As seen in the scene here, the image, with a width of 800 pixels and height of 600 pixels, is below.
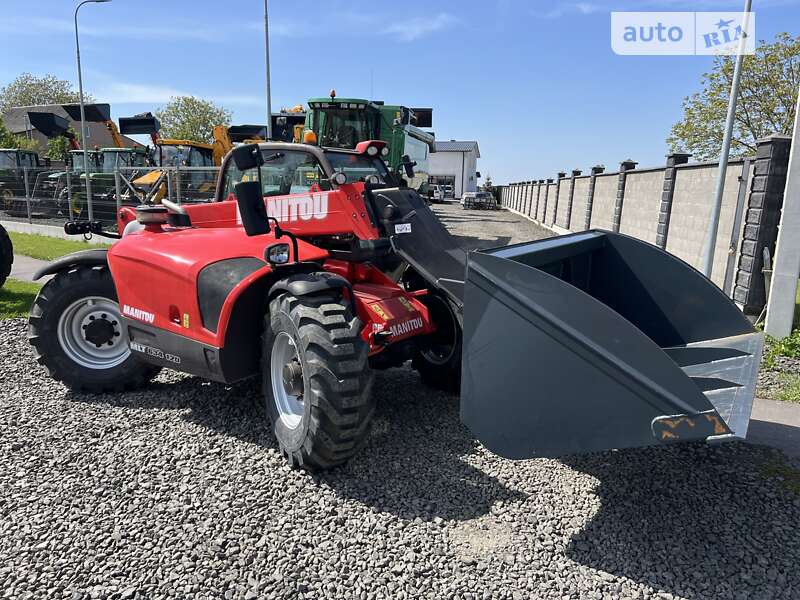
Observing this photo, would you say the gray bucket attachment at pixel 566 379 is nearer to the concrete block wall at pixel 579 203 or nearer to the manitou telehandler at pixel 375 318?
the manitou telehandler at pixel 375 318

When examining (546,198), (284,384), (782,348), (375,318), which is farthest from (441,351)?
(546,198)

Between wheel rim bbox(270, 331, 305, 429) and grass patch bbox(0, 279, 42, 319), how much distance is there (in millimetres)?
4824

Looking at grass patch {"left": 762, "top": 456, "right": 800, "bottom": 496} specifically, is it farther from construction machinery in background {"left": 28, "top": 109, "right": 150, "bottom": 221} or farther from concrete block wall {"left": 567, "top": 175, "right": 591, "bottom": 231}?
concrete block wall {"left": 567, "top": 175, "right": 591, "bottom": 231}

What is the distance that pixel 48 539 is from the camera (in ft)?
8.96

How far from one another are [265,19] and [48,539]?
18480mm

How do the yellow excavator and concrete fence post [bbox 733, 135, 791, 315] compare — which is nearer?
→ concrete fence post [bbox 733, 135, 791, 315]

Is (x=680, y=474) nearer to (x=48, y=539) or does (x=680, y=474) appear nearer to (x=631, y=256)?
(x=631, y=256)

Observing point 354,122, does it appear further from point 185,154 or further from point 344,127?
point 185,154

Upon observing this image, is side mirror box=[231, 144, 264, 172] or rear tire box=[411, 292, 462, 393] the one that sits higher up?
side mirror box=[231, 144, 264, 172]

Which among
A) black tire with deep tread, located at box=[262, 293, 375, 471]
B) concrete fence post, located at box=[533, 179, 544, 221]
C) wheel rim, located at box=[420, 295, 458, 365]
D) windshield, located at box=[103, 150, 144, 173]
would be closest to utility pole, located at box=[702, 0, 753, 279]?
wheel rim, located at box=[420, 295, 458, 365]

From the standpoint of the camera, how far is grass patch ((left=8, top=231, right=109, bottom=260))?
38.0 ft

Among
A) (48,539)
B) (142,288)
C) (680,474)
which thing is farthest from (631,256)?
(48,539)

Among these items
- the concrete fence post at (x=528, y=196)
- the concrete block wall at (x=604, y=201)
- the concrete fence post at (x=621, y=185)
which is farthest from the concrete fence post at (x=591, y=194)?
the concrete fence post at (x=528, y=196)

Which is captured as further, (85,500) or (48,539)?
(85,500)
